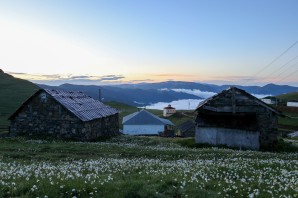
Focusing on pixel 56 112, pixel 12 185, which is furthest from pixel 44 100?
pixel 12 185

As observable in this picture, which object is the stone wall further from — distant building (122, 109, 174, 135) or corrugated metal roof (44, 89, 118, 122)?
distant building (122, 109, 174, 135)

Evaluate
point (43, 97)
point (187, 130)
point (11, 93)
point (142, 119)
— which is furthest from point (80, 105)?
point (11, 93)

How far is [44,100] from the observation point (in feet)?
147

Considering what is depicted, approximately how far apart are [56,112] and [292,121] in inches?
3174

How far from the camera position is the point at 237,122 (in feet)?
141

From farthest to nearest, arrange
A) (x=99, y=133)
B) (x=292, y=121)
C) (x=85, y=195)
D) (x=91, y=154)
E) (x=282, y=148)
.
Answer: (x=292, y=121)
(x=99, y=133)
(x=282, y=148)
(x=91, y=154)
(x=85, y=195)

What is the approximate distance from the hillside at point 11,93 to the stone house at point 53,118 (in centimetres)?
4493

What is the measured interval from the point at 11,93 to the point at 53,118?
337ft

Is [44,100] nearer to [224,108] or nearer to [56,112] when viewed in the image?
[56,112]

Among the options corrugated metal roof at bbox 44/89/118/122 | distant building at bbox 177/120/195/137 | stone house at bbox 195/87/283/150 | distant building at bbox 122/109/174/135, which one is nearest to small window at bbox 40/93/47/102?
corrugated metal roof at bbox 44/89/118/122

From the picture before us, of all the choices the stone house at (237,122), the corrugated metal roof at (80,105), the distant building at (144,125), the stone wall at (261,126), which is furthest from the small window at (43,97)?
the distant building at (144,125)

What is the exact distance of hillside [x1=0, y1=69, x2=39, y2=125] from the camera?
107m

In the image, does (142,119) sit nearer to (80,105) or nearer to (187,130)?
(187,130)

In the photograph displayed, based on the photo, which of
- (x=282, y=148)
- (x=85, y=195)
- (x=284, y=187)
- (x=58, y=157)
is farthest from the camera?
(x=282, y=148)
